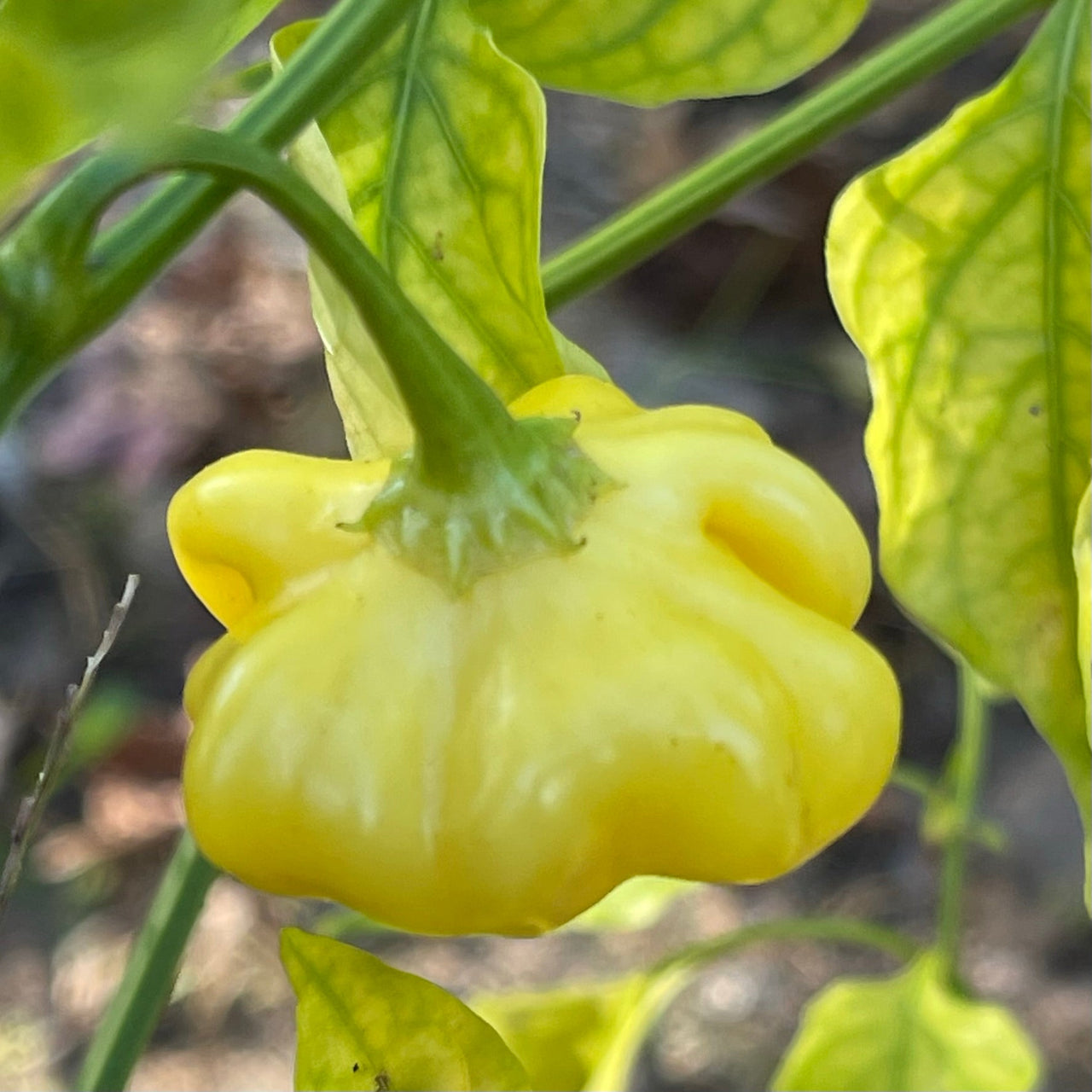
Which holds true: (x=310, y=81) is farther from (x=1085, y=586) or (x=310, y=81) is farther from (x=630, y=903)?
(x=630, y=903)

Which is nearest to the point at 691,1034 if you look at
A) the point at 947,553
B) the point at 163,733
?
the point at 163,733

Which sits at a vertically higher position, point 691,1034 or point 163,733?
point 163,733

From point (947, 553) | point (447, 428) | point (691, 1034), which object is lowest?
point (691, 1034)

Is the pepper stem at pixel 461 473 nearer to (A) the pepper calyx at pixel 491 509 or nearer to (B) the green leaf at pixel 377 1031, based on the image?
(A) the pepper calyx at pixel 491 509

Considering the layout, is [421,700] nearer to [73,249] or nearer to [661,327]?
[73,249]

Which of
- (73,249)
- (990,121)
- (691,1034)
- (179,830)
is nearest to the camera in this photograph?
(73,249)

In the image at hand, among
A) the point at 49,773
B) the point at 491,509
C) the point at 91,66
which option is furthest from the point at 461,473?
the point at 91,66

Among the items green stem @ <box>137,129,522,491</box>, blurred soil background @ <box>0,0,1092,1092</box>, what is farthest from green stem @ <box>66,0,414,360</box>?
blurred soil background @ <box>0,0,1092,1092</box>
